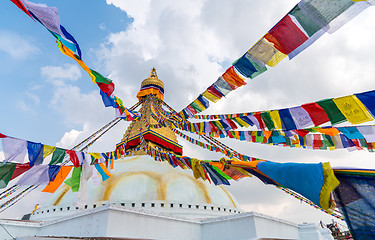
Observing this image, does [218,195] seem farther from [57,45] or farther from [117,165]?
[57,45]

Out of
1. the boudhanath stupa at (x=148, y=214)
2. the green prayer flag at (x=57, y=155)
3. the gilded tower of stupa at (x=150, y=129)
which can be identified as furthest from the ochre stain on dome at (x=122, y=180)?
the green prayer flag at (x=57, y=155)

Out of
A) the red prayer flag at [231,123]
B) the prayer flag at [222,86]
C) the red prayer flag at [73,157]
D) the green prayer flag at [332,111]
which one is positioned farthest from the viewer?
the red prayer flag at [231,123]

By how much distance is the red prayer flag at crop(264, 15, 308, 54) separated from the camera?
3.70 m

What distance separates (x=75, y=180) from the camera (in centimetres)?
522

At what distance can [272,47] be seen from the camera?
4.25 m

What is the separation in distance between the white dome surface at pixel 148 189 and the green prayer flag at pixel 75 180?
11.7 ft

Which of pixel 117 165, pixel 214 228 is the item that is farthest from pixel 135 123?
pixel 214 228

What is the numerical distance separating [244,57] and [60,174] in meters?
4.72

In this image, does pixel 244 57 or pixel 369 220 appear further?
pixel 244 57

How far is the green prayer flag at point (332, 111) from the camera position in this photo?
421 centimetres

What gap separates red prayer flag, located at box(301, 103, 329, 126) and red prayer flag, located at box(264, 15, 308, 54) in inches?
49.3

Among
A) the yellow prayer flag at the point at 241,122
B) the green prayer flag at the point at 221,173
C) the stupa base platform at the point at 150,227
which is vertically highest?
the yellow prayer flag at the point at 241,122

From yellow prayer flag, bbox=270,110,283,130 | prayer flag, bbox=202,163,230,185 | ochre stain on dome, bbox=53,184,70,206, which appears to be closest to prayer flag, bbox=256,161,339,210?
prayer flag, bbox=202,163,230,185

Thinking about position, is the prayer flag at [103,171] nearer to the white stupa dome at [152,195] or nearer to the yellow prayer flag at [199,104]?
the white stupa dome at [152,195]
